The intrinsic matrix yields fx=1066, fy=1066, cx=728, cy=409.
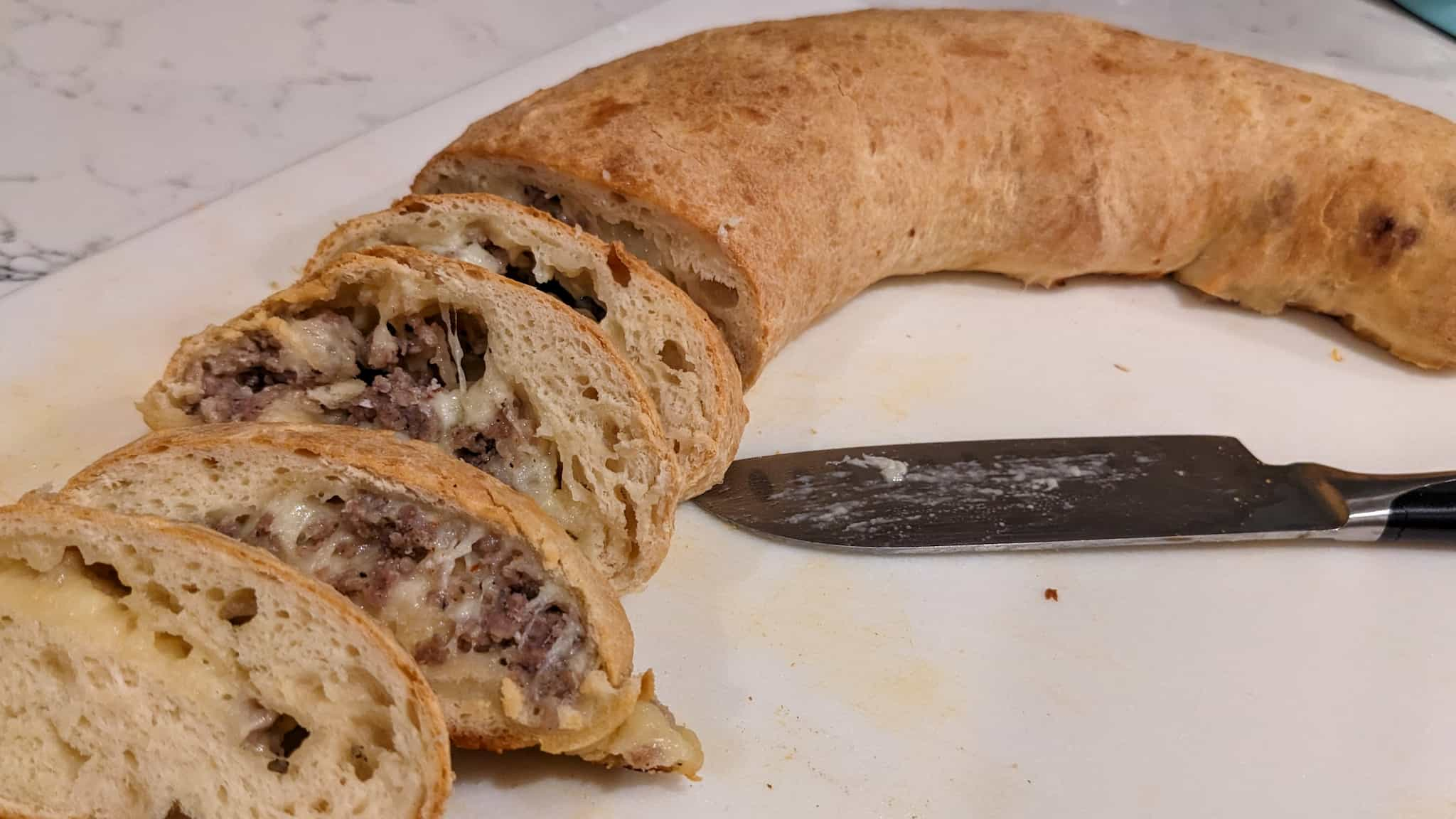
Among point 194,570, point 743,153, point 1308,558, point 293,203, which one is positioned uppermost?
point 743,153

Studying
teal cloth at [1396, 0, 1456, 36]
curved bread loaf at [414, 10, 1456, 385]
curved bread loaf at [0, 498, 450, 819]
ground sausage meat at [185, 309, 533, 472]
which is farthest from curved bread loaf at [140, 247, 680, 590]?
teal cloth at [1396, 0, 1456, 36]

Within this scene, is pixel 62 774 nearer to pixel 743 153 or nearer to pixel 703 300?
pixel 703 300

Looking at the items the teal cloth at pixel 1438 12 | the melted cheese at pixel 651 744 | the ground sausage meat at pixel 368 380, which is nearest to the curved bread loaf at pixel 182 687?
the melted cheese at pixel 651 744

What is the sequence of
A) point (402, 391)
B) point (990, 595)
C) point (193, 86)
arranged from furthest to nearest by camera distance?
point (193, 86), point (990, 595), point (402, 391)

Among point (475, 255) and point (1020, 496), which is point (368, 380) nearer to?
point (475, 255)

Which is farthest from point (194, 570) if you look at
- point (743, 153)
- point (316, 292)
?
point (743, 153)

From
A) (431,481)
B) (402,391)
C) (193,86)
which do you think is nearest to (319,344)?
(402,391)

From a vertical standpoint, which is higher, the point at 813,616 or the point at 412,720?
the point at 412,720
